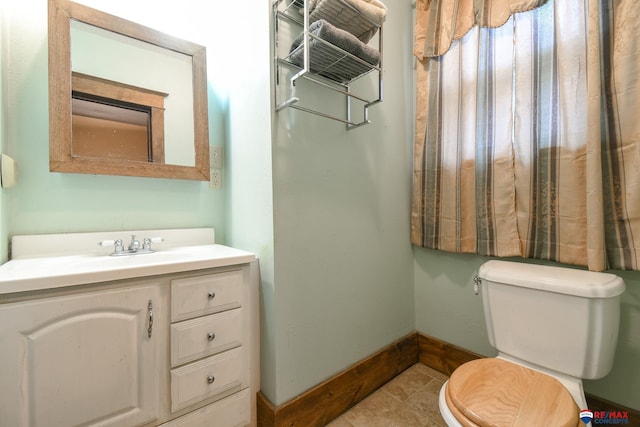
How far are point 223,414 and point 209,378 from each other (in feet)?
0.57

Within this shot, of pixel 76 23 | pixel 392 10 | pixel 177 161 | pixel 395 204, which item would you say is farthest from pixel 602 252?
pixel 76 23

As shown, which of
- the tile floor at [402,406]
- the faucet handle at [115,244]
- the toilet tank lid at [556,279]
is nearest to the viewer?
the toilet tank lid at [556,279]

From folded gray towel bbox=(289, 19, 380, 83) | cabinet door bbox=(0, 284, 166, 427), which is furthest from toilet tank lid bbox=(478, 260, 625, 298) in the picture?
cabinet door bbox=(0, 284, 166, 427)

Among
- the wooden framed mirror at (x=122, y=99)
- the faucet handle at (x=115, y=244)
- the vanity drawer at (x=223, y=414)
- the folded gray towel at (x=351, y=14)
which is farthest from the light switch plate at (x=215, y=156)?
the vanity drawer at (x=223, y=414)

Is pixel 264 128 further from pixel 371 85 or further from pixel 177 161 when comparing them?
pixel 371 85

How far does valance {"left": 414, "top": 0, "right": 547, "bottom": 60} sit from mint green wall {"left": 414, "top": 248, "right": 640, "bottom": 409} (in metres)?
1.18

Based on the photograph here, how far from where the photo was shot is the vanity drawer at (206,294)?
0.93 m

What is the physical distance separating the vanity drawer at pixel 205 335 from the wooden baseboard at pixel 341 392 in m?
0.32

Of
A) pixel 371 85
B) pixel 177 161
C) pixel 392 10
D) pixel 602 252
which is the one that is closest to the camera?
pixel 602 252

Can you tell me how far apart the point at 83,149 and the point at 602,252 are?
210 cm

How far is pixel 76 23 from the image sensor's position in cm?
109

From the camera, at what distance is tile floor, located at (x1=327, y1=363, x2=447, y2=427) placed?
4.00 feet

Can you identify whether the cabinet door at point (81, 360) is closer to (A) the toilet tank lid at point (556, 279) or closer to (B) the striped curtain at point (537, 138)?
(A) the toilet tank lid at point (556, 279)

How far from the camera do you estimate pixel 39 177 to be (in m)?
1.05
